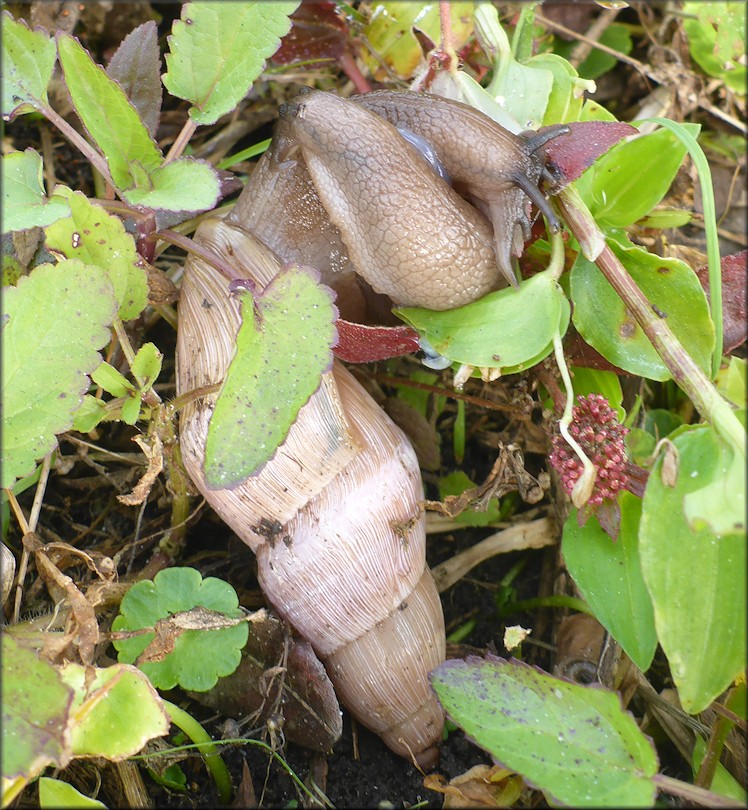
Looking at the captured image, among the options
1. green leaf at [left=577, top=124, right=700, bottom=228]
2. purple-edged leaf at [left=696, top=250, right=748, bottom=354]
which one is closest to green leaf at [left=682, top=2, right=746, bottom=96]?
green leaf at [left=577, top=124, right=700, bottom=228]

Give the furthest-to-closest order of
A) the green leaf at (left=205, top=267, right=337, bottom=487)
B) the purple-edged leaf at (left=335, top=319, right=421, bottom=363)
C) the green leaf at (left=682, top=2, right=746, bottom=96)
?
1. the green leaf at (left=682, top=2, right=746, bottom=96)
2. the purple-edged leaf at (left=335, top=319, right=421, bottom=363)
3. the green leaf at (left=205, top=267, right=337, bottom=487)

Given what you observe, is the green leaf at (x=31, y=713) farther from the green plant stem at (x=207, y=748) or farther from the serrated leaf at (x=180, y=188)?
the serrated leaf at (x=180, y=188)

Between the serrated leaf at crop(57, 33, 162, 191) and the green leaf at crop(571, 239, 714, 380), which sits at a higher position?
the serrated leaf at crop(57, 33, 162, 191)

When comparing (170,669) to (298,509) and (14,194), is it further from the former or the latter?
(14,194)

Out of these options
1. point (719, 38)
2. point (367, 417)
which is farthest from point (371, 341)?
point (719, 38)

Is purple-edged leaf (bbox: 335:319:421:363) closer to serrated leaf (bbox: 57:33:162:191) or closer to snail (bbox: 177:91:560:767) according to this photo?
snail (bbox: 177:91:560:767)

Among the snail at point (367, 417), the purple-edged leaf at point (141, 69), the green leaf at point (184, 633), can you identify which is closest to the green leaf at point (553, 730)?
the snail at point (367, 417)
